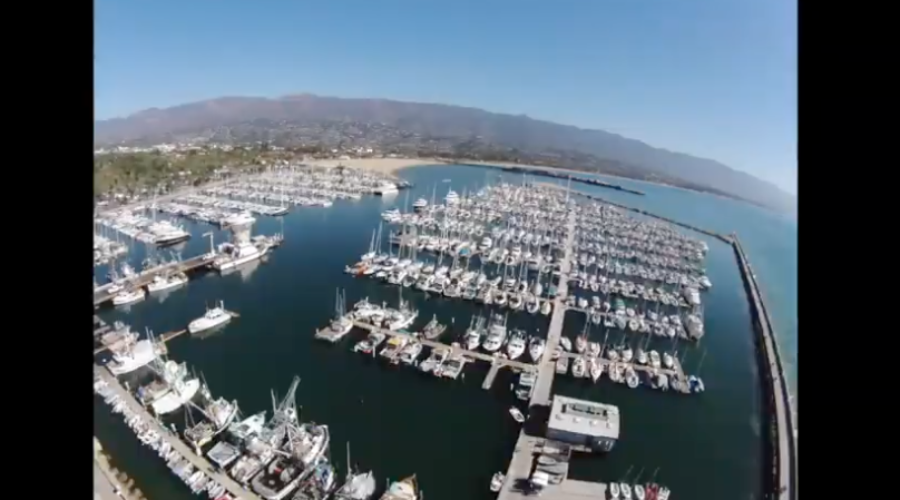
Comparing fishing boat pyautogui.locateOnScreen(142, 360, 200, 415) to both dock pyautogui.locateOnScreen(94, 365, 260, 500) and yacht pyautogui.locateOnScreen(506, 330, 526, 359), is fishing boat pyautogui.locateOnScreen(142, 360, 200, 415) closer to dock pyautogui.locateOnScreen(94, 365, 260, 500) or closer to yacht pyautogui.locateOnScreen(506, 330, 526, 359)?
dock pyautogui.locateOnScreen(94, 365, 260, 500)

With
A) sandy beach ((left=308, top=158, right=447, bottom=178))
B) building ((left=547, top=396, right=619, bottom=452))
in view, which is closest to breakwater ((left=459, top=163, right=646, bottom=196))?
sandy beach ((left=308, top=158, right=447, bottom=178))

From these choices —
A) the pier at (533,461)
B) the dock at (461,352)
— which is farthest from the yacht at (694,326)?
the dock at (461,352)

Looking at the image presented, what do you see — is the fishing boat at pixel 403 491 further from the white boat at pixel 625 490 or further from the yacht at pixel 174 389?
the yacht at pixel 174 389

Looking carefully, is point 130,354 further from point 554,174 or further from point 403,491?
point 554,174
